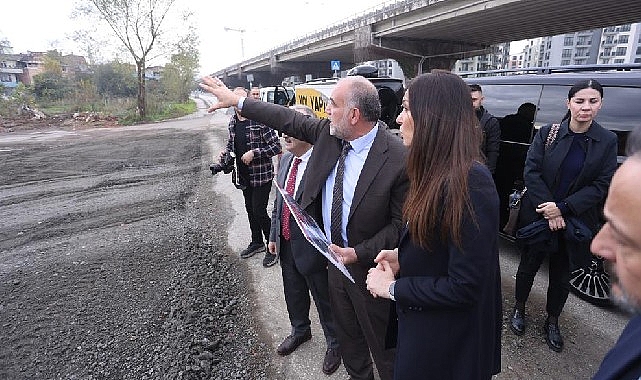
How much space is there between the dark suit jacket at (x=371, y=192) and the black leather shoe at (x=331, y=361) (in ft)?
2.92

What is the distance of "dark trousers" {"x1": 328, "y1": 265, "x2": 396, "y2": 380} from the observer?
2.08 meters

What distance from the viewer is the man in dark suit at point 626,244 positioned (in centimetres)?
68

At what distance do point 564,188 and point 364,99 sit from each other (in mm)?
1842

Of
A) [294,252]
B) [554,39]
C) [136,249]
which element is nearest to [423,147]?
[294,252]

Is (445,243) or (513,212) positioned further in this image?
(513,212)

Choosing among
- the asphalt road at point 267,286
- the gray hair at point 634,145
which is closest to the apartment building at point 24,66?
the asphalt road at point 267,286

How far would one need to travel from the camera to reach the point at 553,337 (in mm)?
2787

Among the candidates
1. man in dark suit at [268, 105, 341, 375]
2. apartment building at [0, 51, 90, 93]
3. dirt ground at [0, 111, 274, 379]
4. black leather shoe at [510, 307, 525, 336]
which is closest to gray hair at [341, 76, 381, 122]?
man in dark suit at [268, 105, 341, 375]

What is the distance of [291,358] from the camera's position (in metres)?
2.76

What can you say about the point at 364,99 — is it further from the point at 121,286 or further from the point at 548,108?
the point at 121,286

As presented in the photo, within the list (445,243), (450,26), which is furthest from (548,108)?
(450,26)

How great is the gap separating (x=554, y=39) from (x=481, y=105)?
109 metres

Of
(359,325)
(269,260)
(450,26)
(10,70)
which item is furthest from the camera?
(10,70)

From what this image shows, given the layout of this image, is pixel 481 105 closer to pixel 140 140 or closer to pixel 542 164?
pixel 542 164
